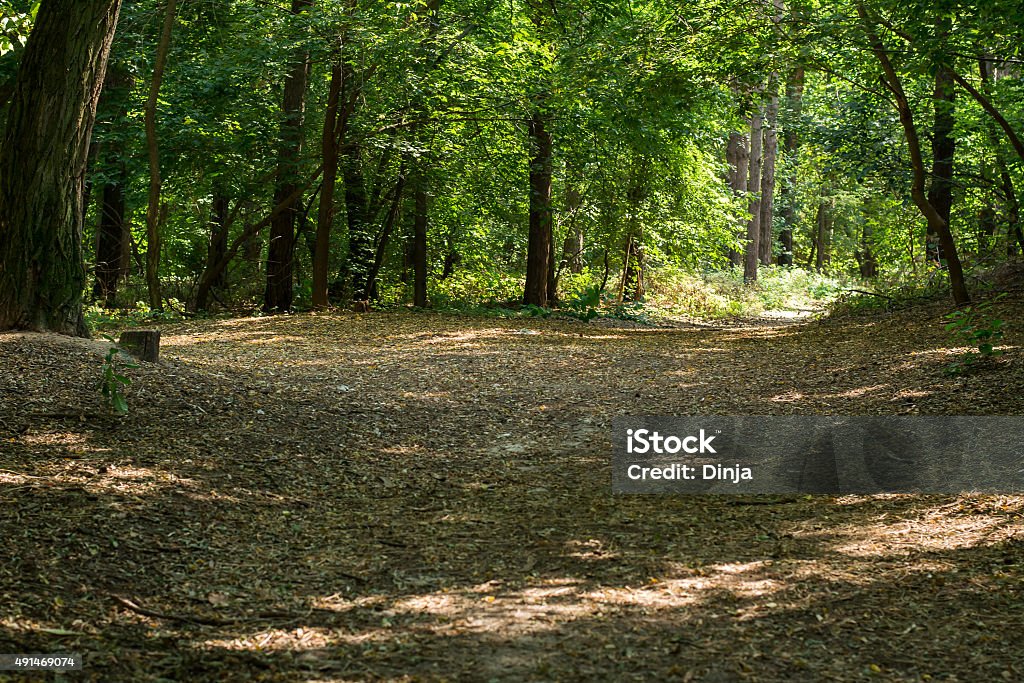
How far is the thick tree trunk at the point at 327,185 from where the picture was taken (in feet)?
44.3

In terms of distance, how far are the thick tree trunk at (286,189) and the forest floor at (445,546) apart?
7.04m

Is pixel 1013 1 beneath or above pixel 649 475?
above

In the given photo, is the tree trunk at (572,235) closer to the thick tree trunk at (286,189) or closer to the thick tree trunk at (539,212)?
the thick tree trunk at (539,212)

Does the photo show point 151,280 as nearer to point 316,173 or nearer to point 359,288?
point 316,173

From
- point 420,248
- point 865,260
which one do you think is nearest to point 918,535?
point 420,248

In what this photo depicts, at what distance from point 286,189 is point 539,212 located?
4.20 meters

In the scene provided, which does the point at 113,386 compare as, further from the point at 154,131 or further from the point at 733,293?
the point at 733,293

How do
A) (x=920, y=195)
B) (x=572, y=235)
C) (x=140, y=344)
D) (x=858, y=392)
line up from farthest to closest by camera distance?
(x=572, y=235), (x=920, y=195), (x=858, y=392), (x=140, y=344)

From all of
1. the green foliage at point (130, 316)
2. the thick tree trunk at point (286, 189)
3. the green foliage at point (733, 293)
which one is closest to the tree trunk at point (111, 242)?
the green foliage at point (130, 316)

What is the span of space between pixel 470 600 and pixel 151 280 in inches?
422

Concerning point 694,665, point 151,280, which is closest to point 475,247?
point 151,280

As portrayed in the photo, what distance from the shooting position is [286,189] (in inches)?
567

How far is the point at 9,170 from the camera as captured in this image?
21.4 ft

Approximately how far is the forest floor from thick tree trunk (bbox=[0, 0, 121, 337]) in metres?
0.47
